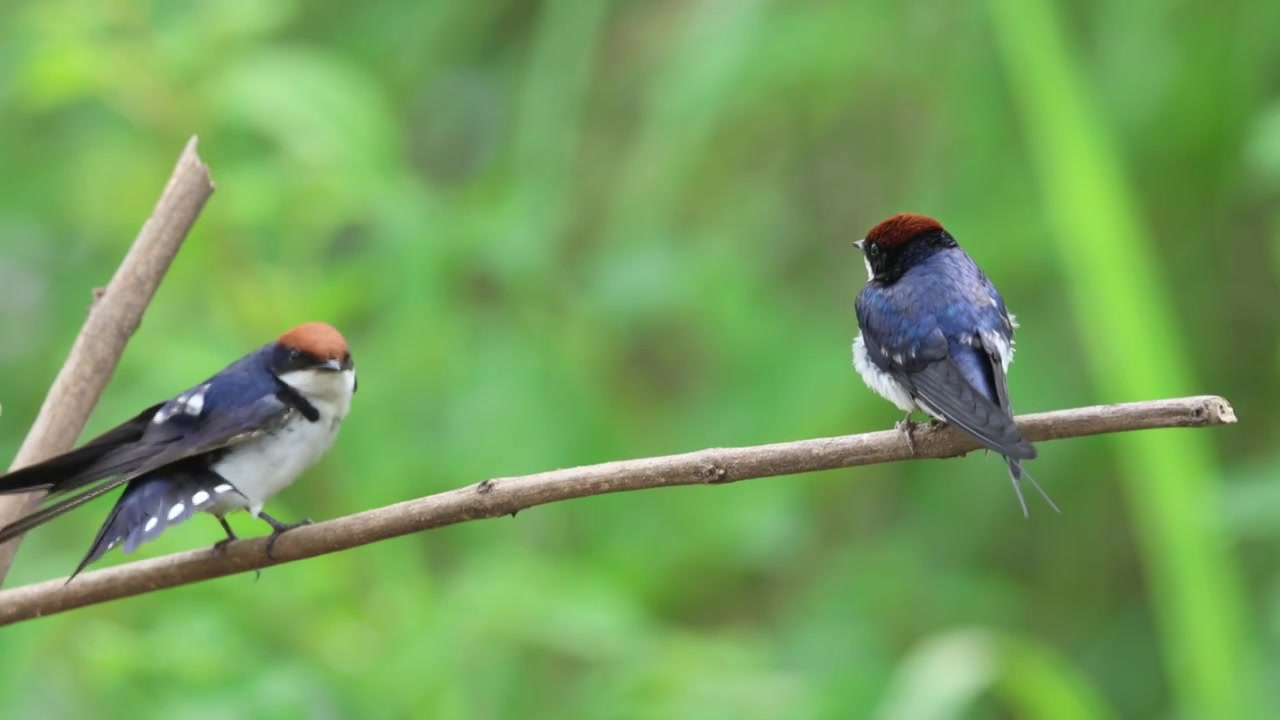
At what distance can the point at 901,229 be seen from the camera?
7.42 feet

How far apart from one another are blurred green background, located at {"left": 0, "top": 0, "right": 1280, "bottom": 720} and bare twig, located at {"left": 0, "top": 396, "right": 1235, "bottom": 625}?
489mm

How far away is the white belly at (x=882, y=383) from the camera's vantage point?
80.6 inches

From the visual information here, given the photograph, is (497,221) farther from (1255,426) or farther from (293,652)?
(1255,426)

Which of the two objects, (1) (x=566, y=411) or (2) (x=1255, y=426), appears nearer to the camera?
(1) (x=566, y=411)

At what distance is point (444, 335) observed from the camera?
307 centimetres

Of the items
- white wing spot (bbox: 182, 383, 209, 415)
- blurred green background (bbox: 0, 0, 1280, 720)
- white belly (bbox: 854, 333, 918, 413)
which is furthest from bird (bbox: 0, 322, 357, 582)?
white belly (bbox: 854, 333, 918, 413)

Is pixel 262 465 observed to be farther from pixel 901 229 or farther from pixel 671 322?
pixel 671 322

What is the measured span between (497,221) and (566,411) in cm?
40

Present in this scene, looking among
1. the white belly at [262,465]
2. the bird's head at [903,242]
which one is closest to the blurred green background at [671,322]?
the white belly at [262,465]

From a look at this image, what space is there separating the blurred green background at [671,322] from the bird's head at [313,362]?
40cm

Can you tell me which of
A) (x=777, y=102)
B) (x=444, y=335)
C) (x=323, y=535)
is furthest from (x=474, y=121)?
(x=323, y=535)

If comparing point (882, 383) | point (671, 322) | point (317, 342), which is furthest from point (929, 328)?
point (671, 322)

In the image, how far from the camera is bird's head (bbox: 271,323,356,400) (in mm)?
2189

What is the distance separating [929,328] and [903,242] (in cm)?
25
